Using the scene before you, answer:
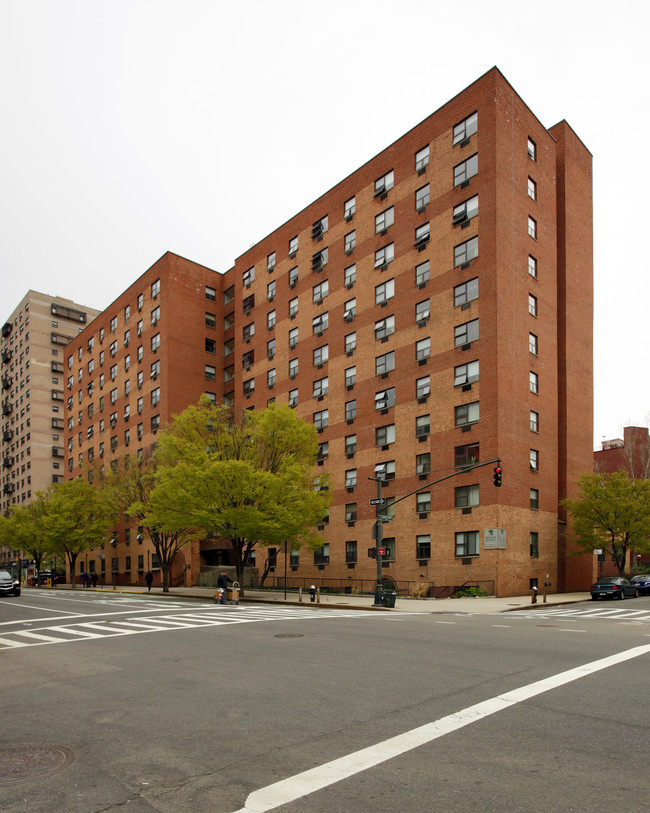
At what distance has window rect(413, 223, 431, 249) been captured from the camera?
143 ft

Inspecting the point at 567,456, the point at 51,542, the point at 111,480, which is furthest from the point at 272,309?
the point at 51,542

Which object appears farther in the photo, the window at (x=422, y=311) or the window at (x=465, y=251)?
the window at (x=422, y=311)

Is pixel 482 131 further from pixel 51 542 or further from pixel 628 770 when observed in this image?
pixel 51 542

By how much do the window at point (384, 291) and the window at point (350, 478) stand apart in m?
12.3

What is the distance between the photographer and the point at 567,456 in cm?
4375

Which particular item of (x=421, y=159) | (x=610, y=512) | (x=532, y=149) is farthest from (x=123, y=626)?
(x=532, y=149)

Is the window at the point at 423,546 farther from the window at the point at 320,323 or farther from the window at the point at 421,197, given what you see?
the window at the point at 421,197

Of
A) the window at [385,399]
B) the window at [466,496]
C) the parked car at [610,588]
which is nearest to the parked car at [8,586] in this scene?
the window at [385,399]

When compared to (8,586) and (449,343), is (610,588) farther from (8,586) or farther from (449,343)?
(8,586)

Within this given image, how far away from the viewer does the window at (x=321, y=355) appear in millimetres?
51094

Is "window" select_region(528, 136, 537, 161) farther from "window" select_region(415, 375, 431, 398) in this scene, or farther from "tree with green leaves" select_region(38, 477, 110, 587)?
"tree with green leaves" select_region(38, 477, 110, 587)

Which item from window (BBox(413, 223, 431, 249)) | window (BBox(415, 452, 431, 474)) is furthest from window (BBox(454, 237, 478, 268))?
window (BBox(415, 452, 431, 474))

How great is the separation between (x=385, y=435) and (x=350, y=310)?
10.4 metres

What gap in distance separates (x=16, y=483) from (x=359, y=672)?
117m
